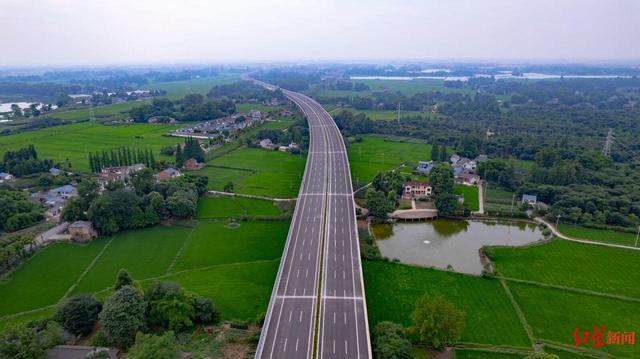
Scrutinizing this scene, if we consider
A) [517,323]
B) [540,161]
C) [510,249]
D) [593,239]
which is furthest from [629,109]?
[517,323]

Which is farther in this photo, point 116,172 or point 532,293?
point 116,172

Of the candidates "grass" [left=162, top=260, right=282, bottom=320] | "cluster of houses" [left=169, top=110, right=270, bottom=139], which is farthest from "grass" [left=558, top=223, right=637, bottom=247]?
"cluster of houses" [left=169, top=110, right=270, bottom=139]

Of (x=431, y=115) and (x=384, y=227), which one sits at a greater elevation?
(x=431, y=115)

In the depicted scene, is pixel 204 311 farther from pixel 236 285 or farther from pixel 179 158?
pixel 179 158

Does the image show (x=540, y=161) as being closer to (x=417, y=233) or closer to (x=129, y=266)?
(x=417, y=233)

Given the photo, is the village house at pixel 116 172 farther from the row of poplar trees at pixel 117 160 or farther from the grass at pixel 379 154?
the grass at pixel 379 154

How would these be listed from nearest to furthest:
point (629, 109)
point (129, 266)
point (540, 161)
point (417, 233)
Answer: point (129, 266)
point (417, 233)
point (540, 161)
point (629, 109)

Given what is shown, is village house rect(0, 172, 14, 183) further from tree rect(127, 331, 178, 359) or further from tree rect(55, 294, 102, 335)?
tree rect(127, 331, 178, 359)

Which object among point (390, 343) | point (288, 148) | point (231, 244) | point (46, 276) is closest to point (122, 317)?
point (46, 276)
